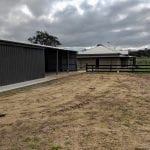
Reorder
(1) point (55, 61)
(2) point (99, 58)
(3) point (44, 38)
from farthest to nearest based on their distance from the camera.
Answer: (3) point (44, 38)
(2) point (99, 58)
(1) point (55, 61)

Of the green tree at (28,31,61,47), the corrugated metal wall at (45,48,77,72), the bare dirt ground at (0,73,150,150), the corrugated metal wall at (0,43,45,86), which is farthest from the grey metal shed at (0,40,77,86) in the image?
the green tree at (28,31,61,47)

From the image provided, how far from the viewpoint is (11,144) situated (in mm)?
6480

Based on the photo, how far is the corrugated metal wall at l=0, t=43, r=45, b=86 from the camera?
1900 cm

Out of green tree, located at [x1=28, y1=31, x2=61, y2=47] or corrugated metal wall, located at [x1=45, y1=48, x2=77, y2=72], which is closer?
corrugated metal wall, located at [x1=45, y1=48, x2=77, y2=72]

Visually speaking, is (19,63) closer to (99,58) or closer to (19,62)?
(19,62)

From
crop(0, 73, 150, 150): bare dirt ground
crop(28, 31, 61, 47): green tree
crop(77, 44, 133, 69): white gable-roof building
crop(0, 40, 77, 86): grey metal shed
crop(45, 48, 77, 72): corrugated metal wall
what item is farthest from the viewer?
crop(28, 31, 61, 47): green tree

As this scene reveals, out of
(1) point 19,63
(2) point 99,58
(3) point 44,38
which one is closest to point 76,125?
(1) point 19,63

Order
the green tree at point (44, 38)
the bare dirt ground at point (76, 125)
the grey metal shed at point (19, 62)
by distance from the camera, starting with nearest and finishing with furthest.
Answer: the bare dirt ground at point (76, 125) → the grey metal shed at point (19, 62) → the green tree at point (44, 38)

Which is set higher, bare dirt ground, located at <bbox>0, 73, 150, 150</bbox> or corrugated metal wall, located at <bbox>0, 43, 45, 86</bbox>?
corrugated metal wall, located at <bbox>0, 43, 45, 86</bbox>

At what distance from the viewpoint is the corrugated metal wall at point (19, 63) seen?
18995 millimetres

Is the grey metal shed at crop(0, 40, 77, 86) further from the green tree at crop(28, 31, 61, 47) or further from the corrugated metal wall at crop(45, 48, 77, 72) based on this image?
the green tree at crop(28, 31, 61, 47)

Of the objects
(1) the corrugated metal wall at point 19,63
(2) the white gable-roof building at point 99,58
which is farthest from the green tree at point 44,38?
(1) the corrugated metal wall at point 19,63

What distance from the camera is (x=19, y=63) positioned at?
69.7 ft

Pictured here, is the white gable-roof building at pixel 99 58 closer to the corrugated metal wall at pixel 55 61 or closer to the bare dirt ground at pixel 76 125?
the corrugated metal wall at pixel 55 61
